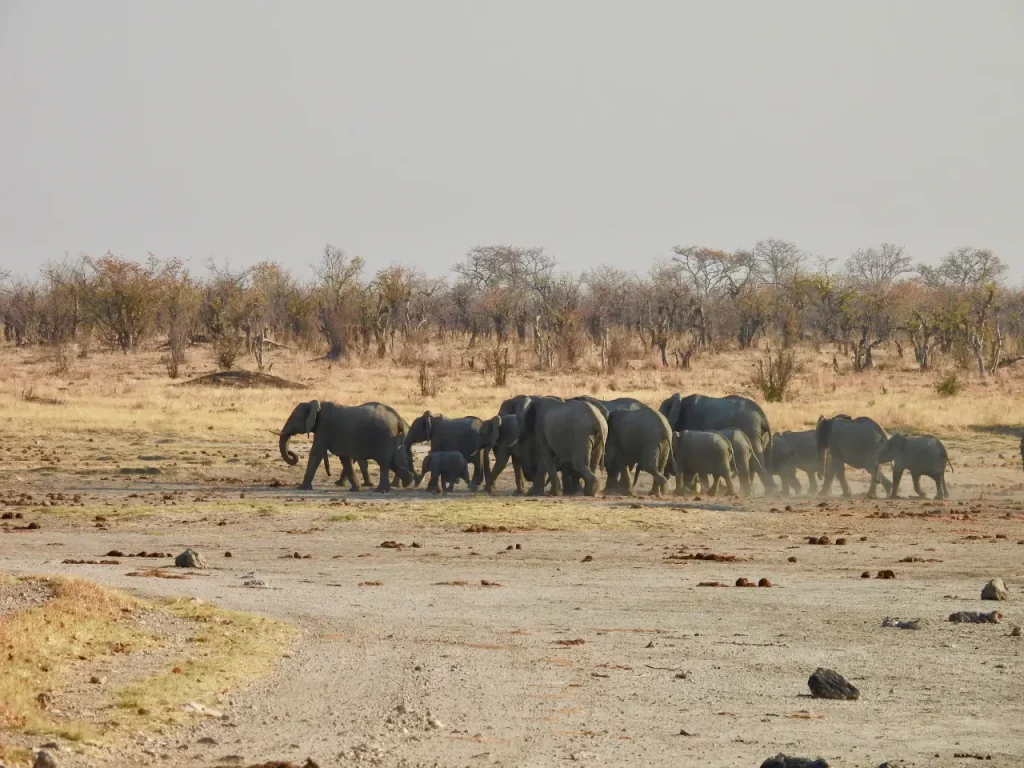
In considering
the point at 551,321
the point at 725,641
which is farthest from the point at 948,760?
the point at 551,321

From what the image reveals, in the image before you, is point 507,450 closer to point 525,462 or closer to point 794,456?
point 525,462

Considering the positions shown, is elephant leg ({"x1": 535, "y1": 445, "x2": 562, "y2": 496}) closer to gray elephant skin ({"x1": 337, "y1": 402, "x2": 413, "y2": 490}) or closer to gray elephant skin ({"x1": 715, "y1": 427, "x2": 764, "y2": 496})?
gray elephant skin ({"x1": 337, "y1": 402, "x2": 413, "y2": 490})

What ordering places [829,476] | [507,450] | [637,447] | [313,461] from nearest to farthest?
[637,447], [507,450], [313,461], [829,476]

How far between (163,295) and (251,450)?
42956 mm

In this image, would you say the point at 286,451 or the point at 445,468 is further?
the point at 286,451

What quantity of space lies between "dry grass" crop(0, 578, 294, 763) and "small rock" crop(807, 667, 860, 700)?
11.5 feet

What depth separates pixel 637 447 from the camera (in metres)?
26.6

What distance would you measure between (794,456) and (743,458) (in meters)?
1.39

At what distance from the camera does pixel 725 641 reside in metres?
11.6

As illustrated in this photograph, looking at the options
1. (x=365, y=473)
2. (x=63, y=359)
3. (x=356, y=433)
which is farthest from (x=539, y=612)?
(x=63, y=359)

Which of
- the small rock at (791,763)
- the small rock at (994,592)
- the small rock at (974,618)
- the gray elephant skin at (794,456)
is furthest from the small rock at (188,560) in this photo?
the gray elephant skin at (794,456)

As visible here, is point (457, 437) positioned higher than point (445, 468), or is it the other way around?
point (457, 437)

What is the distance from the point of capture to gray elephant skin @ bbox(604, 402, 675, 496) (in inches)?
1038

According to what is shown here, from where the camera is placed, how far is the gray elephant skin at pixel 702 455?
86.1 feet
